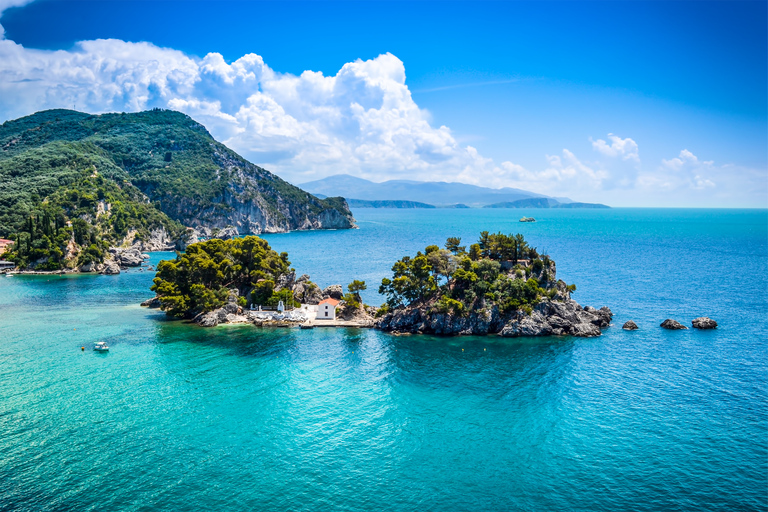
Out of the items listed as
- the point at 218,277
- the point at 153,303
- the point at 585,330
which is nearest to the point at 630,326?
the point at 585,330

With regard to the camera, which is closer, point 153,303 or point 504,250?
point 504,250

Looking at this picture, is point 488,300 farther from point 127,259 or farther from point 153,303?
point 127,259

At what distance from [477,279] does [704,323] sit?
34.2 meters

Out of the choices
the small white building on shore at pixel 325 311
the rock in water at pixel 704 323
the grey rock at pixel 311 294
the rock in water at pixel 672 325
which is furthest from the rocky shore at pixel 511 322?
the grey rock at pixel 311 294

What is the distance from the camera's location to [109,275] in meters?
116

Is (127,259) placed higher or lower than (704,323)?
higher

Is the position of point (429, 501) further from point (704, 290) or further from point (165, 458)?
point (704, 290)

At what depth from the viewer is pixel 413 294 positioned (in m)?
71.0

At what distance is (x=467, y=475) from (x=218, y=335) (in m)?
45.0

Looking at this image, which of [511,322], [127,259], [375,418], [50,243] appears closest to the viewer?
[375,418]

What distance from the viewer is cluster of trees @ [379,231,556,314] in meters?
66.9

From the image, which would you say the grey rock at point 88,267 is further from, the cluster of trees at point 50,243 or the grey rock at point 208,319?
the grey rock at point 208,319

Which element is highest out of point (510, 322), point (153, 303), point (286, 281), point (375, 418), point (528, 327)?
point (286, 281)

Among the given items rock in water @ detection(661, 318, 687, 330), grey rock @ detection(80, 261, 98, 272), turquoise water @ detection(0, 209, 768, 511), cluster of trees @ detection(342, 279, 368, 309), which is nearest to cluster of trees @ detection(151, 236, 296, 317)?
turquoise water @ detection(0, 209, 768, 511)
